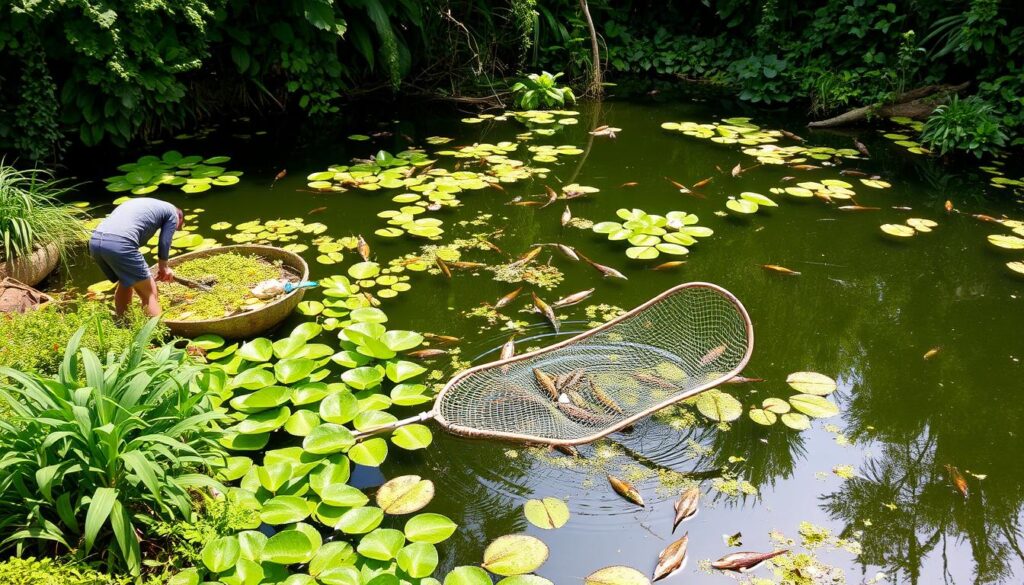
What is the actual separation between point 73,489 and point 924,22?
7458mm

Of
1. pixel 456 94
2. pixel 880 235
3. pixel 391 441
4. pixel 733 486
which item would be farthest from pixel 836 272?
pixel 456 94

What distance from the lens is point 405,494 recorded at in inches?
101

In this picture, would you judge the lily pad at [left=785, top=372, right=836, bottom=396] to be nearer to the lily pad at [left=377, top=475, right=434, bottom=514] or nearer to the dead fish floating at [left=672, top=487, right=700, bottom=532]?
the dead fish floating at [left=672, top=487, right=700, bottom=532]

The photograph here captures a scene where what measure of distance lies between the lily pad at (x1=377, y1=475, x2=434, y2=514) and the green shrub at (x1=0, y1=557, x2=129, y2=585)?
813 mm

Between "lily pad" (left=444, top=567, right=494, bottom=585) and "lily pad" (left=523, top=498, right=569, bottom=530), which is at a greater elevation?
"lily pad" (left=444, top=567, right=494, bottom=585)

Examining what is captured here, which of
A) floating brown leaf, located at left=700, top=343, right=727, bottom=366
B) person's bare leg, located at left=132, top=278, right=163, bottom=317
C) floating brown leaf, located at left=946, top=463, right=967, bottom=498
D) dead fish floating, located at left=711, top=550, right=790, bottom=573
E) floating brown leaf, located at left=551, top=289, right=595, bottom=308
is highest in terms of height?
person's bare leg, located at left=132, top=278, right=163, bottom=317

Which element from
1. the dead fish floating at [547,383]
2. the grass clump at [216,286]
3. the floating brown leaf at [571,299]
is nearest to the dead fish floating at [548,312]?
the floating brown leaf at [571,299]

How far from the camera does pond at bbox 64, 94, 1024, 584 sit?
251 centimetres

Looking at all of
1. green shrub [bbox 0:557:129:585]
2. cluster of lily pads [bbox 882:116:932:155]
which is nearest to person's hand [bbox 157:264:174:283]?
green shrub [bbox 0:557:129:585]

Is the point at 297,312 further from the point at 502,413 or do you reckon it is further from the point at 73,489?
the point at 73,489

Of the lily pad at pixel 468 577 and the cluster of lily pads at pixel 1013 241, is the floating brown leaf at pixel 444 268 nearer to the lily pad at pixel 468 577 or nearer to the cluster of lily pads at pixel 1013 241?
the lily pad at pixel 468 577

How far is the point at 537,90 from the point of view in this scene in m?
7.15

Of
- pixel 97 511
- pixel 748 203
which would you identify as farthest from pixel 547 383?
pixel 748 203

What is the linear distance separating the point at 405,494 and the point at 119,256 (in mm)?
1605
